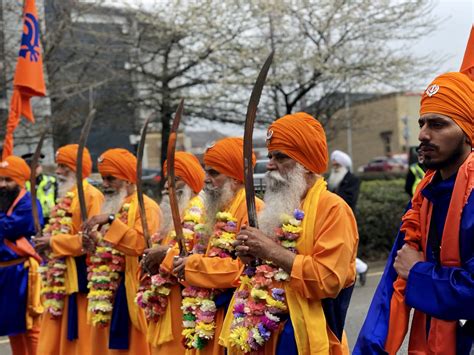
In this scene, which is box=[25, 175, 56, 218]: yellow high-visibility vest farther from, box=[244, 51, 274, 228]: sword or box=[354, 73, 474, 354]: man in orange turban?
box=[354, 73, 474, 354]: man in orange turban

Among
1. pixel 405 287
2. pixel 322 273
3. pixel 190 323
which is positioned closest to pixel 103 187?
pixel 190 323

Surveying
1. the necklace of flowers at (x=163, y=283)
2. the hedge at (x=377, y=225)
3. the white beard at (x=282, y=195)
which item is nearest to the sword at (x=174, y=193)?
the necklace of flowers at (x=163, y=283)

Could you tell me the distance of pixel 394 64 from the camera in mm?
16875

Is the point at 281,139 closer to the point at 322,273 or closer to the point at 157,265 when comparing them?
the point at 322,273

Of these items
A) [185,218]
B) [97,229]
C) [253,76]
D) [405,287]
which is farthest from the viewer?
[253,76]

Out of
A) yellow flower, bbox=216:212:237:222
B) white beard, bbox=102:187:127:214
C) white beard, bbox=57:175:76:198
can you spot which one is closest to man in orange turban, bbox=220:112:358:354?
yellow flower, bbox=216:212:237:222

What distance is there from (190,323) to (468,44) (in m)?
2.31

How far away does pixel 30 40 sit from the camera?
787 cm

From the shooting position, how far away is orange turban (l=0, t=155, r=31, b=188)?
673cm

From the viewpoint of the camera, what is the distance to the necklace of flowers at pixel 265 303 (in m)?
3.52

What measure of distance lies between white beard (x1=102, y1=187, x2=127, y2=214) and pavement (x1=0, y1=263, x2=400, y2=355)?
2631 mm

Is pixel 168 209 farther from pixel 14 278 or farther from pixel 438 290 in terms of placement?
pixel 438 290

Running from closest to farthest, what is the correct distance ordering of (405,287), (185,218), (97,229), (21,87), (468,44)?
(405,287)
(468,44)
(185,218)
(97,229)
(21,87)

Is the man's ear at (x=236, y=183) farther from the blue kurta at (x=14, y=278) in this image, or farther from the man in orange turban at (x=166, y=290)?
the blue kurta at (x=14, y=278)
